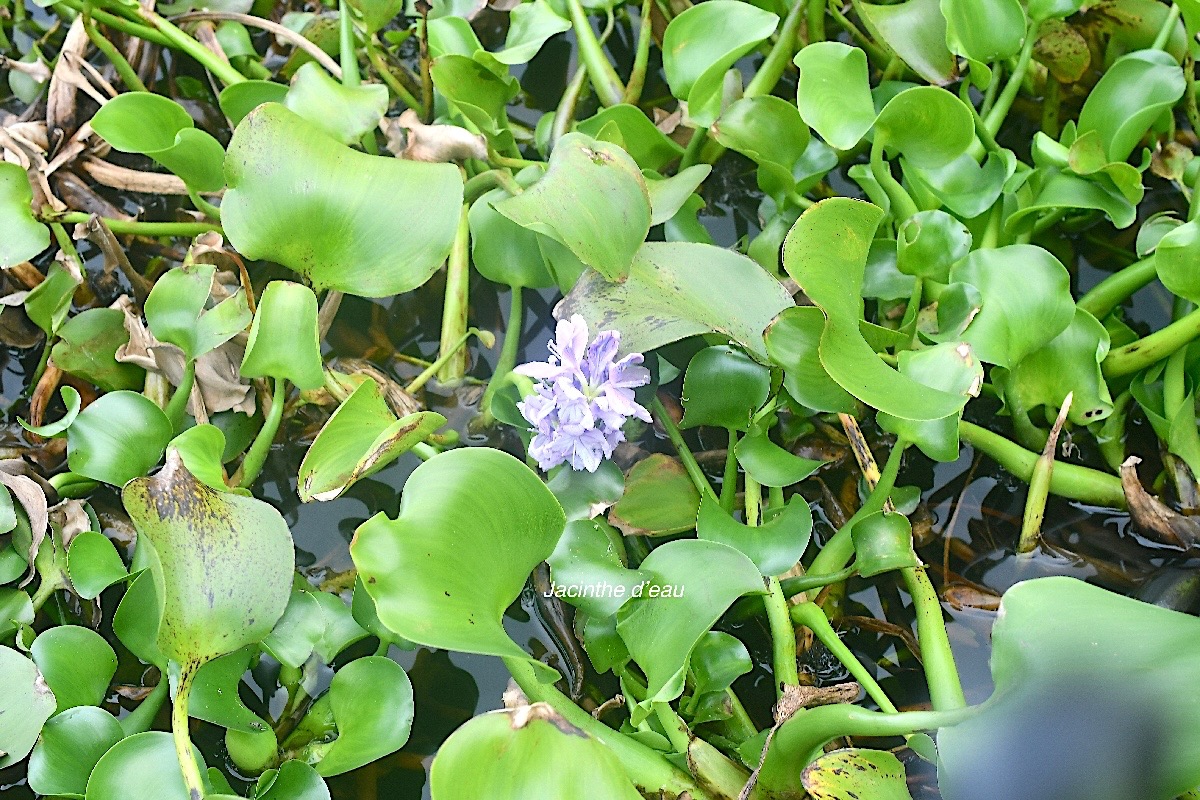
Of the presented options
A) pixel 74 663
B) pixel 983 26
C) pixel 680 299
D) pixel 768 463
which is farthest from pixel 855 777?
pixel 983 26

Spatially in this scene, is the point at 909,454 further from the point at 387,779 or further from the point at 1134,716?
the point at 387,779

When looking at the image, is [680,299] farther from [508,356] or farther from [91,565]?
[91,565]

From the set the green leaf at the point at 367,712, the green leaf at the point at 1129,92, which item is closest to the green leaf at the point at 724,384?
the green leaf at the point at 367,712

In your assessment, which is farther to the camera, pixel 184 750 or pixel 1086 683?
pixel 184 750

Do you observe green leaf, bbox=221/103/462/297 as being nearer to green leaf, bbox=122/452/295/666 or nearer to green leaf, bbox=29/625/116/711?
green leaf, bbox=122/452/295/666

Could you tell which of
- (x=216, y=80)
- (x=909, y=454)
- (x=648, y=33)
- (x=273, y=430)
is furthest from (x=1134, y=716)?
(x=216, y=80)

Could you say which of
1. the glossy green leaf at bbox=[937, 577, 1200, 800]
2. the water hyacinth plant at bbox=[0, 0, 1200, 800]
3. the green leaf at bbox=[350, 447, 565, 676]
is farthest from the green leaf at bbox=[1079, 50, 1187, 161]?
the green leaf at bbox=[350, 447, 565, 676]
